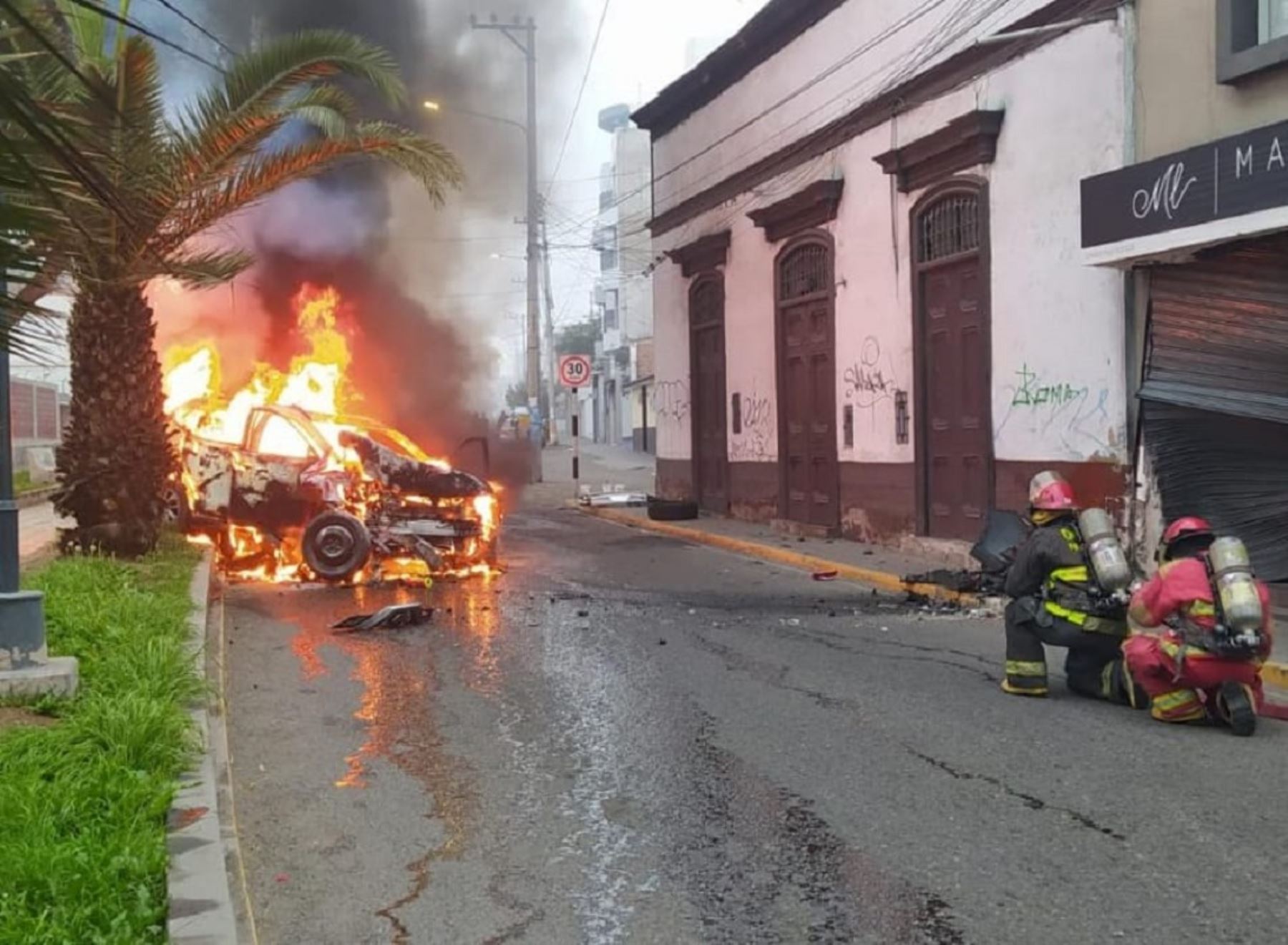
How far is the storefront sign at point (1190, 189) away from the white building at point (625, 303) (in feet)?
122

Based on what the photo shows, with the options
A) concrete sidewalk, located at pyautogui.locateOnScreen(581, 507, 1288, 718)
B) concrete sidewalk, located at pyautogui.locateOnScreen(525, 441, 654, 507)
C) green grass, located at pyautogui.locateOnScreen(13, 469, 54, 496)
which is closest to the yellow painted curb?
concrete sidewalk, located at pyautogui.locateOnScreen(581, 507, 1288, 718)

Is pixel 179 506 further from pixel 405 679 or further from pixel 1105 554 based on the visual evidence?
pixel 1105 554

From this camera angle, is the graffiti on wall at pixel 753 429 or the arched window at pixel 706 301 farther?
the arched window at pixel 706 301

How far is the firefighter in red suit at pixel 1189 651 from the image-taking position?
602 centimetres

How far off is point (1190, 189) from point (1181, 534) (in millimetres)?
3716

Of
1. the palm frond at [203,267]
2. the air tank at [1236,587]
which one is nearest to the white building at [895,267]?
the air tank at [1236,587]

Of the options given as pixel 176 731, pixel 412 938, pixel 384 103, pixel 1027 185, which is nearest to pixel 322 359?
pixel 384 103

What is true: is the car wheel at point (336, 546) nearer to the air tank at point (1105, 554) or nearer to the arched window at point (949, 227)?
the arched window at point (949, 227)

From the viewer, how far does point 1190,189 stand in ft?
29.3

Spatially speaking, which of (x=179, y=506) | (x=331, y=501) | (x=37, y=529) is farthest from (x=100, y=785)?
(x=37, y=529)

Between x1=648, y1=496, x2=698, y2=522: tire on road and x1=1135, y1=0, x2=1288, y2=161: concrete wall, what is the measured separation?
9742 millimetres

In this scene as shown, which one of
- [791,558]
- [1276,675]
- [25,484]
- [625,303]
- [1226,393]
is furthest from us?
[625,303]

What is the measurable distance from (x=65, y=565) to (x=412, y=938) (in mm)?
7493

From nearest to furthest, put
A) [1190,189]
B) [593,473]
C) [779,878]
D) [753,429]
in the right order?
[779,878]
[1190,189]
[753,429]
[593,473]
